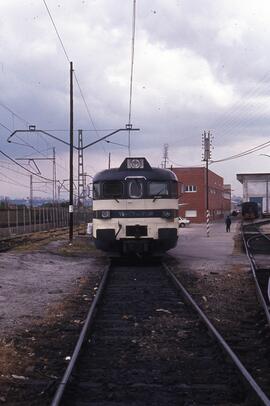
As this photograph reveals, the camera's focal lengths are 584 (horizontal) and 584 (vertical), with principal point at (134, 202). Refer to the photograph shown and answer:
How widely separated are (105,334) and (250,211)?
246ft

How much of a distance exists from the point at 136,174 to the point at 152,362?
40.0 ft

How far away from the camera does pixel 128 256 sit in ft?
72.0

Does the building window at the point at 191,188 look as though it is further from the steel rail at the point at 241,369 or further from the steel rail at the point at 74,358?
the steel rail at the point at 241,369

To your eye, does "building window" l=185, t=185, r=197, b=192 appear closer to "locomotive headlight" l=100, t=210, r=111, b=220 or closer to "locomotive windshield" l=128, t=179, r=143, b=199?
"locomotive windshield" l=128, t=179, r=143, b=199

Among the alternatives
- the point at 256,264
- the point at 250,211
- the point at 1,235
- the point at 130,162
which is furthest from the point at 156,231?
the point at 250,211

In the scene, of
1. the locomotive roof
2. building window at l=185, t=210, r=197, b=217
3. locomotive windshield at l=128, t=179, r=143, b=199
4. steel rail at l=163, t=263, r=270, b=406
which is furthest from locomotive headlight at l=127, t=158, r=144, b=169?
building window at l=185, t=210, r=197, b=217

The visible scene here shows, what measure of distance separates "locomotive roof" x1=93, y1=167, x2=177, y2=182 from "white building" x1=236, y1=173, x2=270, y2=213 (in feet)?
292

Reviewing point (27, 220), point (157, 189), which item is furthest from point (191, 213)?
point (157, 189)

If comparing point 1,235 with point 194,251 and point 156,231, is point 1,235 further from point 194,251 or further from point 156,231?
point 156,231

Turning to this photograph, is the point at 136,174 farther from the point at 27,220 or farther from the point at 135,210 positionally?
the point at 27,220

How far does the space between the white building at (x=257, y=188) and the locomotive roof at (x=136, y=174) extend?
89.0m

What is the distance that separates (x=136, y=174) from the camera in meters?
18.8

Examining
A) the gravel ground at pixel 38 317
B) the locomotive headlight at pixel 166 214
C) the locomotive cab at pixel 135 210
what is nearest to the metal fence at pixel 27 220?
the locomotive cab at pixel 135 210

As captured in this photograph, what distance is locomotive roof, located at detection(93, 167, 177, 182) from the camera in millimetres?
18750
